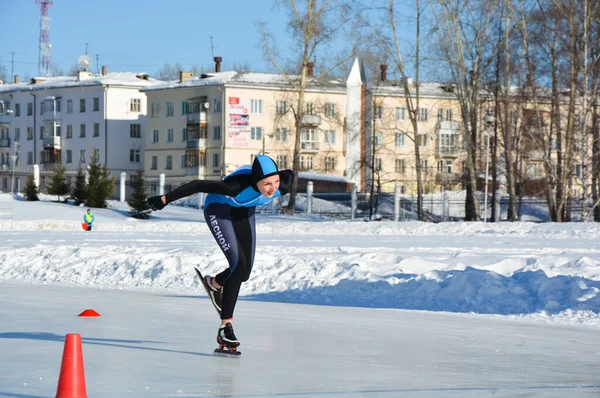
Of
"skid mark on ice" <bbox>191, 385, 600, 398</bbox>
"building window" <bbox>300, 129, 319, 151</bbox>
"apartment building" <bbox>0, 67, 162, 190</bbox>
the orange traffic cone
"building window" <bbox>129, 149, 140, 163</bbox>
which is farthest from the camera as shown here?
"building window" <bbox>129, 149, 140, 163</bbox>

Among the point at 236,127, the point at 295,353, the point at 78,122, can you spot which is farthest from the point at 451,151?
the point at 78,122

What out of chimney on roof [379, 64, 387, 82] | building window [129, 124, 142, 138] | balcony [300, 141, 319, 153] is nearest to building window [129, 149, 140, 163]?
building window [129, 124, 142, 138]

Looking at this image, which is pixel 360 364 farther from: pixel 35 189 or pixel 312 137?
pixel 312 137

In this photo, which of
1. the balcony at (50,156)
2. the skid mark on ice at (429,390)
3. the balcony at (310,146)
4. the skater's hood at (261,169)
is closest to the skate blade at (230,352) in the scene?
the skater's hood at (261,169)

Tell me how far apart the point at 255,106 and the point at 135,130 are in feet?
55.9

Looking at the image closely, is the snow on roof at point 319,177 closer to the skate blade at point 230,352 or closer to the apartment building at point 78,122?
the apartment building at point 78,122

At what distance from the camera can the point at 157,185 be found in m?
66.9

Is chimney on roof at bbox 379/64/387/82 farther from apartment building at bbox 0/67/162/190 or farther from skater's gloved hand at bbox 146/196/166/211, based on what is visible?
apartment building at bbox 0/67/162/190

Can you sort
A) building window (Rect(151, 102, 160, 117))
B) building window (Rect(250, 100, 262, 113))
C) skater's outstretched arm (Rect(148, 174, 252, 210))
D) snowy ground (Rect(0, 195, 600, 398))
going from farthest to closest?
1. building window (Rect(151, 102, 160, 117))
2. building window (Rect(250, 100, 262, 113))
3. skater's outstretched arm (Rect(148, 174, 252, 210))
4. snowy ground (Rect(0, 195, 600, 398))

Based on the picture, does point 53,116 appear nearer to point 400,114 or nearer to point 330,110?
point 330,110

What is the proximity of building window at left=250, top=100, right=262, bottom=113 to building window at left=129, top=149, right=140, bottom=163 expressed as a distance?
16.9 m

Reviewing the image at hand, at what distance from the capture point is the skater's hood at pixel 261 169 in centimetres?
841

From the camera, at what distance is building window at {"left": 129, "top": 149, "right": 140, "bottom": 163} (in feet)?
314

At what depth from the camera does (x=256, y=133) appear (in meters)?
84.4
